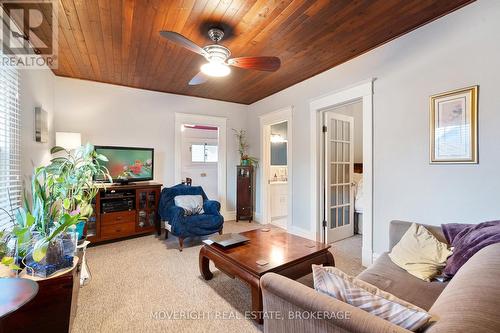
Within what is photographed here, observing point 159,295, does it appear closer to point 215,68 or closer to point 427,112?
point 215,68

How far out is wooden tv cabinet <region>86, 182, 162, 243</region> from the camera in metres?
3.34

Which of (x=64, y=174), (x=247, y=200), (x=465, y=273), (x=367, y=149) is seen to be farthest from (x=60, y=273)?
(x=247, y=200)

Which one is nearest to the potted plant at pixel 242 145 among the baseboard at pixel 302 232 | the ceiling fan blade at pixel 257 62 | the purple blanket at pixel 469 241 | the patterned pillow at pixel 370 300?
the baseboard at pixel 302 232

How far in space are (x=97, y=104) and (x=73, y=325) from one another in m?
3.20

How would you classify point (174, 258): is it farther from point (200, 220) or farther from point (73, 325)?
point (73, 325)

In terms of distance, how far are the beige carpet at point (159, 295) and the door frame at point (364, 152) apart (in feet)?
1.35

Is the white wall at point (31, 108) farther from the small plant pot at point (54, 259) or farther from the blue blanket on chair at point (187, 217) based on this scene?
the blue blanket on chair at point (187, 217)

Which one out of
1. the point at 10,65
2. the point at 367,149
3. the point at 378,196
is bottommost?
the point at 378,196

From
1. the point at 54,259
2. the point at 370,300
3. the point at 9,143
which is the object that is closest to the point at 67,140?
the point at 9,143

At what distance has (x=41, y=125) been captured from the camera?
2.71 metres

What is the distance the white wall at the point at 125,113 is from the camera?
3570 millimetres

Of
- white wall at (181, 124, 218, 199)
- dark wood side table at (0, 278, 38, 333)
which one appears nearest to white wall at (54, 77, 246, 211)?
white wall at (181, 124, 218, 199)

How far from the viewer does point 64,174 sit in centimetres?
203

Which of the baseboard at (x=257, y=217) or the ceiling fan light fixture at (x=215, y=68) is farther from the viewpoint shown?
the baseboard at (x=257, y=217)
